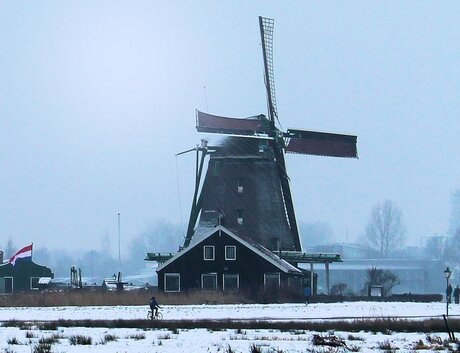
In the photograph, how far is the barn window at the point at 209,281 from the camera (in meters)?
74.6

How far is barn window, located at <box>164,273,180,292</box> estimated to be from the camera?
74.8 metres

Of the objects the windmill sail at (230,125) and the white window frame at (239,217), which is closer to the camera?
the white window frame at (239,217)

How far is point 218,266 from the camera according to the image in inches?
2931

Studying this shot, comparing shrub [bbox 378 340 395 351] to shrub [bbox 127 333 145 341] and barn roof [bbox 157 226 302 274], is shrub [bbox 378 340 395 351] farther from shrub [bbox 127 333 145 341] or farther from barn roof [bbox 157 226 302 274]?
barn roof [bbox 157 226 302 274]

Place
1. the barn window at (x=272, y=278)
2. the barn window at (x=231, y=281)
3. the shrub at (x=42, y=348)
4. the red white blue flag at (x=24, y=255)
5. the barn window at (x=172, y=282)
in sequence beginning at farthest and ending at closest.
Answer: the red white blue flag at (x=24, y=255)
the barn window at (x=172, y=282)
the barn window at (x=231, y=281)
the barn window at (x=272, y=278)
the shrub at (x=42, y=348)

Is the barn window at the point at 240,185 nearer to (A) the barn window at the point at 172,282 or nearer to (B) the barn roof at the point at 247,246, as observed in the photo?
(B) the barn roof at the point at 247,246

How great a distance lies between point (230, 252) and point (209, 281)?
2.65 m

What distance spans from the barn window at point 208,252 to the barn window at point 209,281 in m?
1.17

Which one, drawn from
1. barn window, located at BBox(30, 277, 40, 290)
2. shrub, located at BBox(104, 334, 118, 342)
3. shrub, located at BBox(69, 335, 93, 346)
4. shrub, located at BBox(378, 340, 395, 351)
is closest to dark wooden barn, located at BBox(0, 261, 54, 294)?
barn window, located at BBox(30, 277, 40, 290)

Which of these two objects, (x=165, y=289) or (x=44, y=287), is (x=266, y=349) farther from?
(x=44, y=287)

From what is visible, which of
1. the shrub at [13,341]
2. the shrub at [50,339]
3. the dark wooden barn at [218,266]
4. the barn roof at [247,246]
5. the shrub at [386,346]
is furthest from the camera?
the dark wooden barn at [218,266]

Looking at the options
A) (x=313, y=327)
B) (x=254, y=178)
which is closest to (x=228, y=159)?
(x=254, y=178)

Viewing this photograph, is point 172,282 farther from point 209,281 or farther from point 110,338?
point 110,338

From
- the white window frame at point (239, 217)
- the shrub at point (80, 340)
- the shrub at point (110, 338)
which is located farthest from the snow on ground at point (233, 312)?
the white window frame at point (239, 217)
